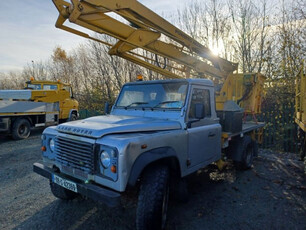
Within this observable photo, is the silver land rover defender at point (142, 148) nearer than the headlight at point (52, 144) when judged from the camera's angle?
Yes

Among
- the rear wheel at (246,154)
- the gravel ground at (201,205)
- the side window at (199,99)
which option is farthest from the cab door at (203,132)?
the rear wheel at (246,154)

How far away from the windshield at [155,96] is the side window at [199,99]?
20cm

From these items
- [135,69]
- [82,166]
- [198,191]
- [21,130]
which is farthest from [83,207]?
[135,69]

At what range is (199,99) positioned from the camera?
12.9ft

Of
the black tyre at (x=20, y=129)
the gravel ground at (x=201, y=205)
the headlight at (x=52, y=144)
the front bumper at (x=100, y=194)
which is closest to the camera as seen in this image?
the front bumper at (x=100, y=194)

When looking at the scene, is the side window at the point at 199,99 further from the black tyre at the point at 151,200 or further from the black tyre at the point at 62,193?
the black tyre at the point at 62,193

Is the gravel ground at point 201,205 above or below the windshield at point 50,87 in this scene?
below

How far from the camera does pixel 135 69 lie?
15.9 metres

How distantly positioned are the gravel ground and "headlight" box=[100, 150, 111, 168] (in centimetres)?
87

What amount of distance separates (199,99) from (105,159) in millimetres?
2109

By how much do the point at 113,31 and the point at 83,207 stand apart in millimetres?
3236

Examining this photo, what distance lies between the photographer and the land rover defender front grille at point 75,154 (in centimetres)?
270

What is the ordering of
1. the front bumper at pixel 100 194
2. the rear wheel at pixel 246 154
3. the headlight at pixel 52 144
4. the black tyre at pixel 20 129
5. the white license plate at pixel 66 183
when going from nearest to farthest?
the front bumper at pixel 100 194, the white license plate at pixel 66 183, the headlight at pixel 52 144, the rear wheel at pixel 246 154, the black tyre at pixel 20 129

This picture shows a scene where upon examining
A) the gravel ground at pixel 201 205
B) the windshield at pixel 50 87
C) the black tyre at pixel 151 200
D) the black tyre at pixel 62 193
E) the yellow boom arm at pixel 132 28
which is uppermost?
the yellow boom arm at pixel 132 28
